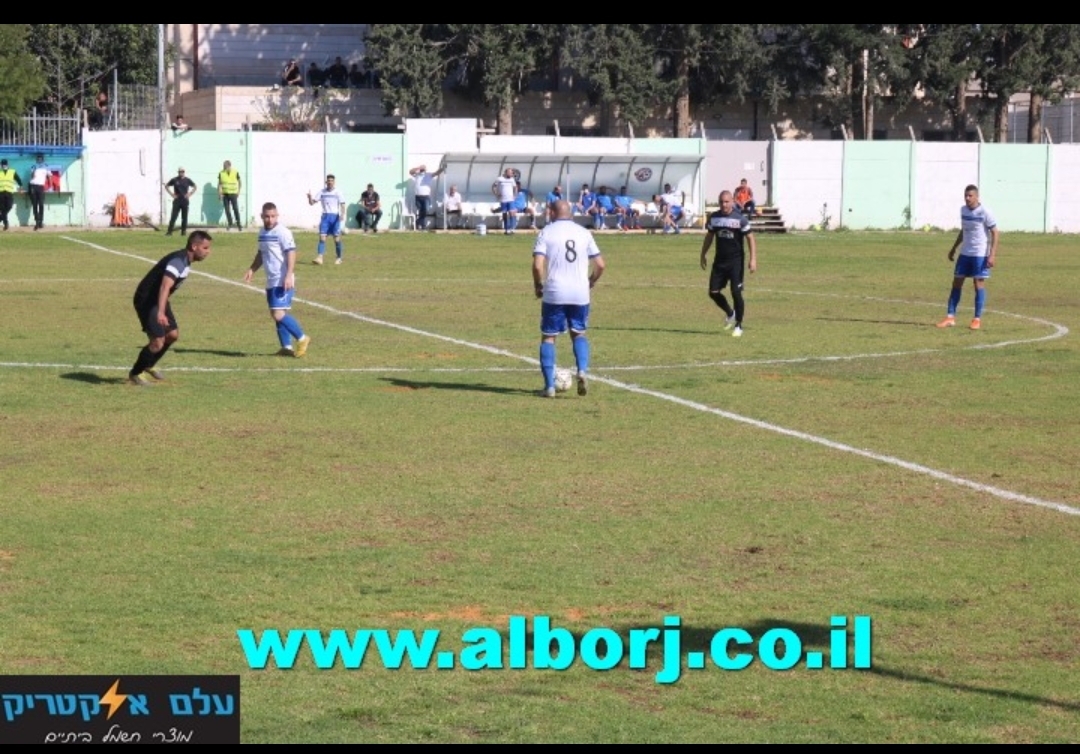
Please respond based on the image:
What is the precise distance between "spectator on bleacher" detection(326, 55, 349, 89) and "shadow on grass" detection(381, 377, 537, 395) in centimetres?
5644

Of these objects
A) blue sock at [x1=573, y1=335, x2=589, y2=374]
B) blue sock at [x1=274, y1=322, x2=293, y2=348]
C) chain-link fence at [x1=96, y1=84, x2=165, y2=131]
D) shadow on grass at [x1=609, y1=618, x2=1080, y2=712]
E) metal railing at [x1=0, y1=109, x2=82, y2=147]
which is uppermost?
chain-link fence at [x1=96, y1=84, x2=165, y2=131]

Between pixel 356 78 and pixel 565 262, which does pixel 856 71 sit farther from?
pixel 565 262

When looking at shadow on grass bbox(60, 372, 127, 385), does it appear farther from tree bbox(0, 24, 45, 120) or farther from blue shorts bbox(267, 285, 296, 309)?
tree bbox(0, 24, 45, 120)

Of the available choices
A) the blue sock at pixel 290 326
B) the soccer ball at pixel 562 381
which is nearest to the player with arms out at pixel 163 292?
the blue sock at pixel 290 326

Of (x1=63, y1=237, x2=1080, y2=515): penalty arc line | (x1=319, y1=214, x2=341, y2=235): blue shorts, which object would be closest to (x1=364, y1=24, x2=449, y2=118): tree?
(x1=319, y1=214, x2=341, y2=235): blue shorts

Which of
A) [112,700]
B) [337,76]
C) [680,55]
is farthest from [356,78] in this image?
[112,700]

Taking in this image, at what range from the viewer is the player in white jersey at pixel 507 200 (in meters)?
53.8

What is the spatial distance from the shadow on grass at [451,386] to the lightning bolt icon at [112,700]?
10.8 metres

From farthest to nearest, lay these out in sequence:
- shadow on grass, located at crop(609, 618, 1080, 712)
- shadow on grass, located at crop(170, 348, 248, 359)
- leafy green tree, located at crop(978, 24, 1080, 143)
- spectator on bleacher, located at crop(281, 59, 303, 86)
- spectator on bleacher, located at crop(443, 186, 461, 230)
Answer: leafy green tree, located at crop(978, 24, 1080, 143), spectator on bleacher, located at crop(281, 59, 303, 86), spectator on bleacher, located at crop(443, 186, 461, 230), shadow on grass, located at crop(170, 348, 248, 359), shadow on grass, located at crop(609, 618, 1080, 712)

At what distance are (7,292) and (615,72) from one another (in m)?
45.8

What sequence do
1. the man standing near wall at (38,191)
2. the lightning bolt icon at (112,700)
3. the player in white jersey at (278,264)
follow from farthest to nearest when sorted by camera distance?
the man standing near wall at (38,191) → the player in white jersey at (278,264) → the lightning bolt icon at (112,700)

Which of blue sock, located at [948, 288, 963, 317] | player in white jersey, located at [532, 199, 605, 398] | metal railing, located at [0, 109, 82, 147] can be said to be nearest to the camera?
player in white jersey, located at [532, 199, 605, 398]

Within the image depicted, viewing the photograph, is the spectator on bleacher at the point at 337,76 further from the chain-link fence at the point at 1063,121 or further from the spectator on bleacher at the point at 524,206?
the chain-link fence at the point at 1063,121

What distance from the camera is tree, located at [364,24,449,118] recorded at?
6981 cm
